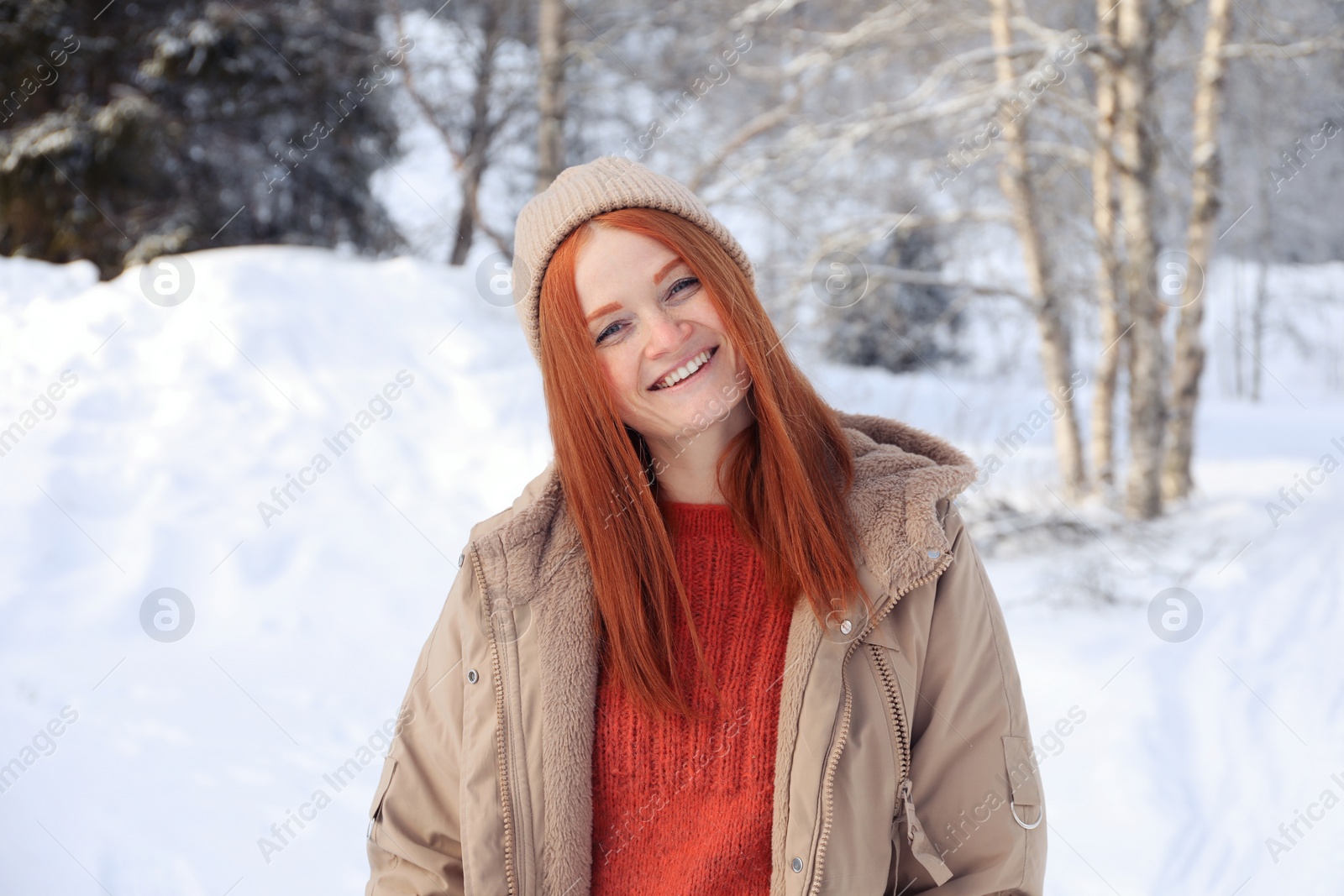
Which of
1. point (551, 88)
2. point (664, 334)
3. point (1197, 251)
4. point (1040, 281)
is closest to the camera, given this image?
point (664, 334)

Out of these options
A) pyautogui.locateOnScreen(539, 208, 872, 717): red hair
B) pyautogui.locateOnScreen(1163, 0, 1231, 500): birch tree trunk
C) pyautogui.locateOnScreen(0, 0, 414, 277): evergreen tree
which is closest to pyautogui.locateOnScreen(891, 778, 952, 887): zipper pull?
pyautogui.locateOnScreen(539, 208, 872, 717): red hair

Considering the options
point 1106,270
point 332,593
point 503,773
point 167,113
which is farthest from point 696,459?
point 167,113

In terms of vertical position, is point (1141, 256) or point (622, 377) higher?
point (622, 377)

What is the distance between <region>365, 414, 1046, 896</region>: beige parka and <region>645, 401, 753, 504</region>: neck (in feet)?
0.84

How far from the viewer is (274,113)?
9539mm

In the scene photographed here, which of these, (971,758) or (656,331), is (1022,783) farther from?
(656,331)

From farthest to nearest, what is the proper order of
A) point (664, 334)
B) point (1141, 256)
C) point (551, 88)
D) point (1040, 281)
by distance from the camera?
point (551, 88), point (1040, 281), point (1141, 256), point (664, 334)

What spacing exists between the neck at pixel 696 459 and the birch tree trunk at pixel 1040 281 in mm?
5084

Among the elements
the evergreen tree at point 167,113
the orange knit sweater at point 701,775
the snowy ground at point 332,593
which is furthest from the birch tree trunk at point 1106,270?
the evergreen tree at point 167,113

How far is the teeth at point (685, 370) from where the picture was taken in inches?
64.8

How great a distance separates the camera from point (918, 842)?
4.91 feet

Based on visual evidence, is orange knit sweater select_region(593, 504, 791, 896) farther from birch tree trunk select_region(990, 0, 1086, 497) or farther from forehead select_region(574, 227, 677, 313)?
birch tree trunk select_region(990, 0, 1086, 497)

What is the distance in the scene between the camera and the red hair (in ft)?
5.33

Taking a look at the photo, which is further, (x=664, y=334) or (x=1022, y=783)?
(x=664, y=334)
